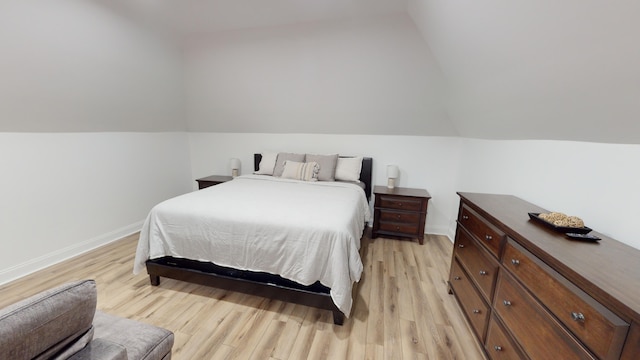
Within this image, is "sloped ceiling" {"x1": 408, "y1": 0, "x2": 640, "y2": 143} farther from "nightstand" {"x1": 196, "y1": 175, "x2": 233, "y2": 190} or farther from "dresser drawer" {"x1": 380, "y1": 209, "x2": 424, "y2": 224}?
"nightstand" {"x1": 196, "y1": 175, "x2": 233, "y2": 190}

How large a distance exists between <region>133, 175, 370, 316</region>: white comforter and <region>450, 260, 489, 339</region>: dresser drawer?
75cm

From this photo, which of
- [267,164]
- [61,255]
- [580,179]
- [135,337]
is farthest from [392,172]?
[61,255]

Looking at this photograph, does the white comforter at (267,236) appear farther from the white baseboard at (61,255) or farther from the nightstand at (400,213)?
the white baseboard at (61,255)

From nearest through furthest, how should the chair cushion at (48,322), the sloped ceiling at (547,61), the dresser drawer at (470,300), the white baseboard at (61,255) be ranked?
1. the chair cushion at (48,322)
2. the sloped ceiling at (547,61)
3. the dresser drawer at (470,300)
4. the white baseboard at (61,255)

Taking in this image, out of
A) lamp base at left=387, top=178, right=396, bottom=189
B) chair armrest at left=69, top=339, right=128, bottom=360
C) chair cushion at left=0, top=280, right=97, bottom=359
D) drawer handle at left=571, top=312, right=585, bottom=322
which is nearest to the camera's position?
chair cushion at left=0, top=280, right=97, bottom=359

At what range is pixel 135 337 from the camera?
0.95 meters

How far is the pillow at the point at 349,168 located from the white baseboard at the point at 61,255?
2734 millimetres

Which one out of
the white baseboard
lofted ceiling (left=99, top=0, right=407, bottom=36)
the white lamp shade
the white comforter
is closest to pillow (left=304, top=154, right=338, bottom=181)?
the white lamp shade

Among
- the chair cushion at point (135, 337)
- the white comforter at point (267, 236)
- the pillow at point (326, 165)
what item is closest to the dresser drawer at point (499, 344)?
the white comforter at point (267, 236)

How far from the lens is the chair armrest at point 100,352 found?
71cm

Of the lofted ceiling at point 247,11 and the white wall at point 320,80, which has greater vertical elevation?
the lofted ceiling at point 247,11

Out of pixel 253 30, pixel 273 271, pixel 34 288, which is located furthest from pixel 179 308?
pixel 253 30

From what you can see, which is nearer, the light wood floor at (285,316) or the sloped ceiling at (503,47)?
the sloped ceiling at (503,47)

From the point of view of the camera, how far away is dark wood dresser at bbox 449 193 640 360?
0.79 metres
